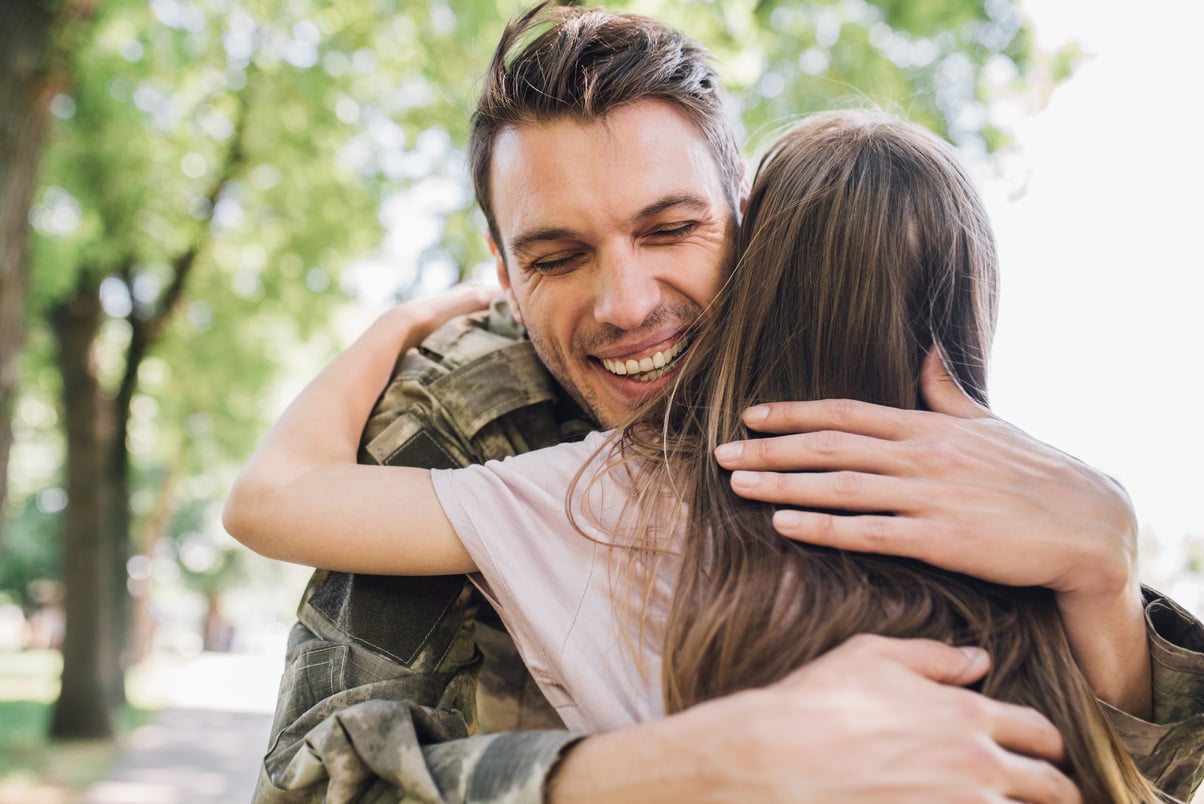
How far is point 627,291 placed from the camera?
2326mm

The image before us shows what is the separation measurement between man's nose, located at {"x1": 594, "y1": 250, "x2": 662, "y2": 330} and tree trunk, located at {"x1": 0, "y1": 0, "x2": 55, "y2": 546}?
182 inches

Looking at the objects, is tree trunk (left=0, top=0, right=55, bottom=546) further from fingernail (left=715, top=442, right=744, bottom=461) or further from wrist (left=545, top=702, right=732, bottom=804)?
wrist (left=545, top=702, right=732, bottom=804)

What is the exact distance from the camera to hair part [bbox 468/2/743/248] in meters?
2.46

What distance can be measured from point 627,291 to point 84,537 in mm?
11219

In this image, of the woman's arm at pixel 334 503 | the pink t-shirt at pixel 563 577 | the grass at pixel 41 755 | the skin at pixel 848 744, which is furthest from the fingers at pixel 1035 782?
the grass at pixel 41 755

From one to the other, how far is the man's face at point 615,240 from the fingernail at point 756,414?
51 centimetres

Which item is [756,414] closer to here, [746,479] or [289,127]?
[746,479]

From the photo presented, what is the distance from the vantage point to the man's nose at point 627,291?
233cm

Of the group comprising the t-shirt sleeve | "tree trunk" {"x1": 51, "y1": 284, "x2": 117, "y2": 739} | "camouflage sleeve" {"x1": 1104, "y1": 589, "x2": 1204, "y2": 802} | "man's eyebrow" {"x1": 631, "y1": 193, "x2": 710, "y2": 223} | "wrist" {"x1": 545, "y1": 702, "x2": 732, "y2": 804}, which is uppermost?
"man's eyebrow" {"x1": 631, "y1": 193, "x2": 710, "y2": 223}

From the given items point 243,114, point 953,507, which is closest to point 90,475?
point 243,114

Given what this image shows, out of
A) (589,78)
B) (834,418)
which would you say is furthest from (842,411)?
(589,78)

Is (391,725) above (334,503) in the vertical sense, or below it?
below

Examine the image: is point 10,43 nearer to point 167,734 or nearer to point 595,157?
point 595,157

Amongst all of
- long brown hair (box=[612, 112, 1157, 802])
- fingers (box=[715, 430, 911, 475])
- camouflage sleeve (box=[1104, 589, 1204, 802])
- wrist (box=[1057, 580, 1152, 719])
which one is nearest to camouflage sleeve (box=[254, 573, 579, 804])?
long brown hair (box=[612, 112, 1157, 802])
